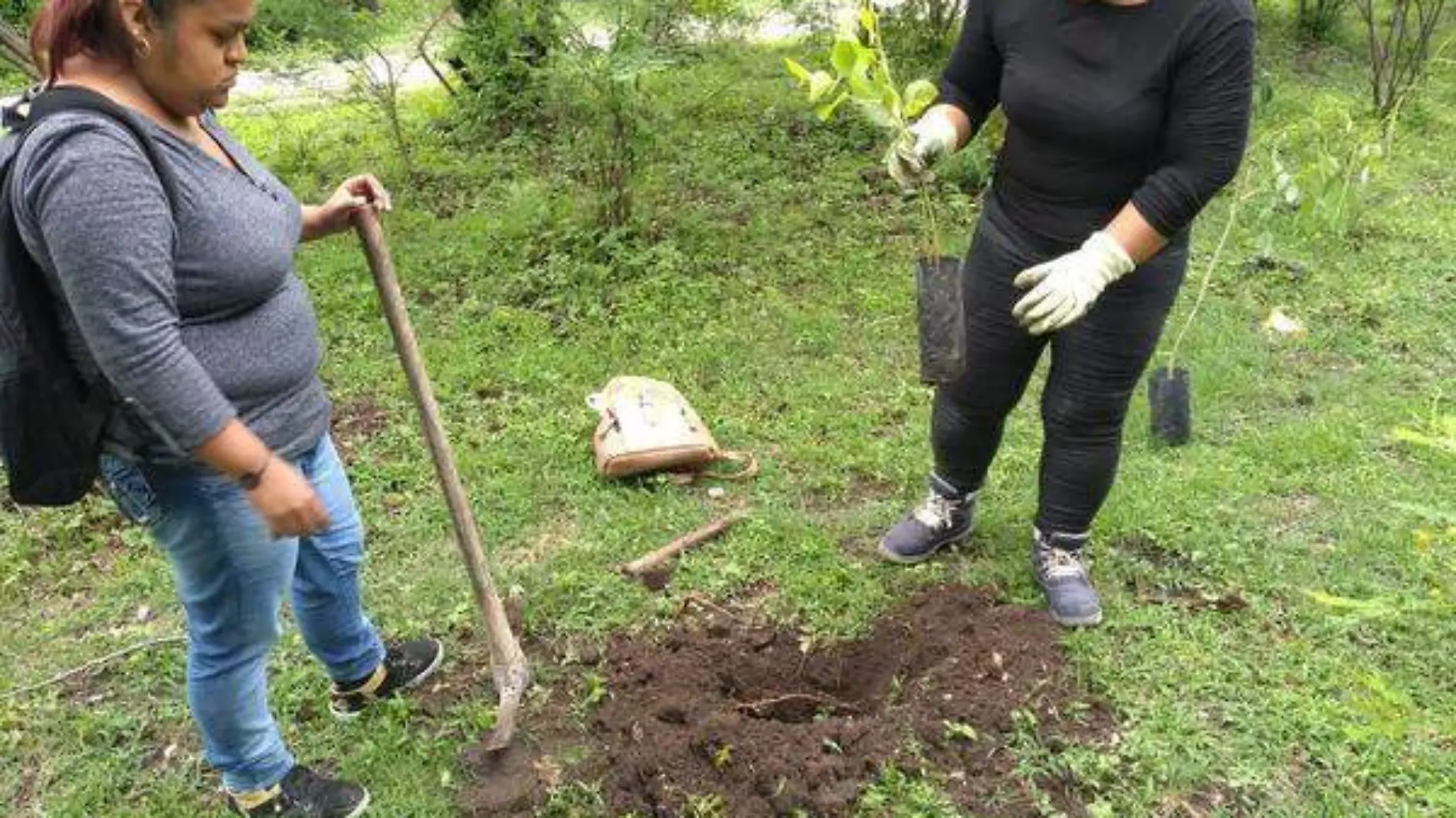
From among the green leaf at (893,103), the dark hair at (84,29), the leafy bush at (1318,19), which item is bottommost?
the leafy bush at (1318,19)

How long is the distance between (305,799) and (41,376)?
1196 millimetres

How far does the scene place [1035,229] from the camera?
279cm

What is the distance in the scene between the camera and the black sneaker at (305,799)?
2510 millimetres

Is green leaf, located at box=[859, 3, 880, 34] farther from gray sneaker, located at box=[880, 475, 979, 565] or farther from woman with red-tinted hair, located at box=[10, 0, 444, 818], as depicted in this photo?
gray sneaker, located at box=[880, 475, 979, 565]

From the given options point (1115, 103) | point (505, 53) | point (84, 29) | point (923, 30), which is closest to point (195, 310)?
point (84, 29)

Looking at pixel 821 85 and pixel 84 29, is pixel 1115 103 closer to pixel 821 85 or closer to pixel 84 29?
pixel 821 85

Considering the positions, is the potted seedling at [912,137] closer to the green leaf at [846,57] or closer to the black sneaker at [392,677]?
the green leaf at [846,57]

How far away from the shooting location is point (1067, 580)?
314cm

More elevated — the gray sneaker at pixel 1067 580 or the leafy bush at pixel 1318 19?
the gray sneaker at pixel 1067 580

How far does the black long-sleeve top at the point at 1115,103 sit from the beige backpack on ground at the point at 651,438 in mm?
1470

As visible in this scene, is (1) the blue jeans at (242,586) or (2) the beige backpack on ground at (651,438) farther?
(2) the beige backpack on ground at (651,438)

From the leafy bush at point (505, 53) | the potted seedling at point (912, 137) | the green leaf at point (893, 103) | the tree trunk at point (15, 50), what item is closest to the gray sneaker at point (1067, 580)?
the potted seedling at point (912, 137)

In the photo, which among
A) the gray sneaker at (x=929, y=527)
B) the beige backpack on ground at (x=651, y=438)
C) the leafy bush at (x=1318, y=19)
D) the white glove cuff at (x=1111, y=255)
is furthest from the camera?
the leafy bush at (x=1318, y=19)

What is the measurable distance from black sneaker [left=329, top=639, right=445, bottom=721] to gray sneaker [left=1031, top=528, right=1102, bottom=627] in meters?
1.67
